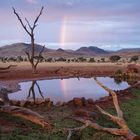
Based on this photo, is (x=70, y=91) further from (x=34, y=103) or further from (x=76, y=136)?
(x=76, y=136)

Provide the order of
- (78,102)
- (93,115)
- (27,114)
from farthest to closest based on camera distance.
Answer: (78,102)
(93,115)
(27,114)

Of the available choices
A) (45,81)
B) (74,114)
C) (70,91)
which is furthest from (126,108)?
(45,81)

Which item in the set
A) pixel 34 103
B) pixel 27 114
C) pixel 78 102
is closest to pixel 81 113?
pixel 27 114

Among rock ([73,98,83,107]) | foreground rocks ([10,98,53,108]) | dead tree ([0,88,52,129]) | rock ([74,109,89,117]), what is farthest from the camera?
rock ([73,98,83,107])

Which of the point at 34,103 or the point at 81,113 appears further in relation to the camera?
the point at 34,103

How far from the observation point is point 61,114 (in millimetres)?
12734

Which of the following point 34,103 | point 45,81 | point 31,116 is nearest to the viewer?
point 31,116

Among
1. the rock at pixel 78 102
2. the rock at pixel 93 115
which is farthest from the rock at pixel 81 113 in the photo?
the rock at pixel 78 102

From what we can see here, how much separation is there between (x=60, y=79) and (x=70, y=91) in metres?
7.39

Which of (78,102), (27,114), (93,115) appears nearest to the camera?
(27,114)

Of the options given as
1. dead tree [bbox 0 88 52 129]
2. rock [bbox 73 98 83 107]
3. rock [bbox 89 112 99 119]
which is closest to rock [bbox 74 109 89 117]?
rock [bbox 89 112 99 119]

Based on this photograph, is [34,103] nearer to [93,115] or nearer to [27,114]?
[93,115]

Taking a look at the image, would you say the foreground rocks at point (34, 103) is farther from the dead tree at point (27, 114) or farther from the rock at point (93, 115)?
the dead tree at point (27, 114)

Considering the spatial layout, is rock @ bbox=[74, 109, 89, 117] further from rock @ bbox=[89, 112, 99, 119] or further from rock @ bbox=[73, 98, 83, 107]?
rock @ bbox=[73, 98, 83, 107]
